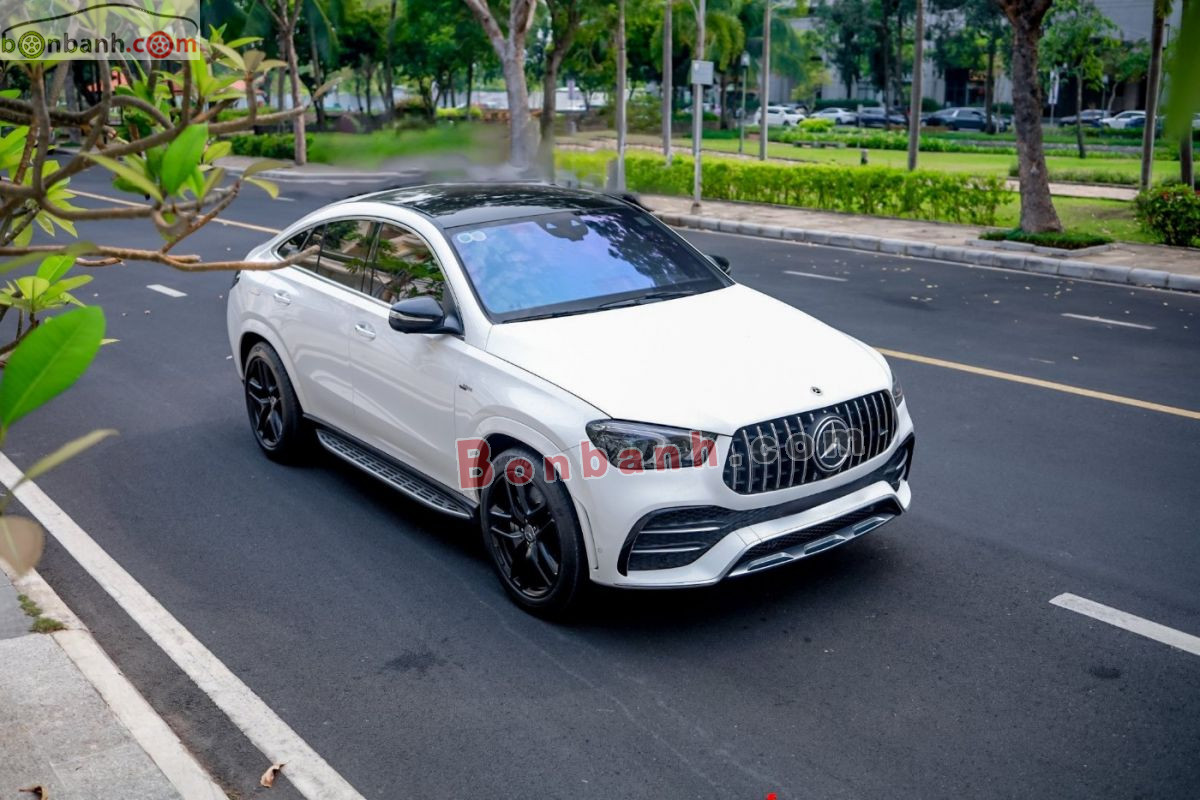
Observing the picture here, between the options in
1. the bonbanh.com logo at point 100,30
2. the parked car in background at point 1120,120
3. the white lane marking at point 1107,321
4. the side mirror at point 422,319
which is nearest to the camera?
the bonbanh.com logo at point 100,30

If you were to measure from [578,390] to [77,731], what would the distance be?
7.33 ft

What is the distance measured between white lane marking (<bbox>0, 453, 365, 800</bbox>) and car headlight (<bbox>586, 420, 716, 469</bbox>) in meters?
1.58

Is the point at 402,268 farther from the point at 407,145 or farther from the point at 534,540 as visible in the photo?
the point at 407,145

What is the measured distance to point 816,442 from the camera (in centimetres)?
489

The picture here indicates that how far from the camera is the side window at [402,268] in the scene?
5879mm

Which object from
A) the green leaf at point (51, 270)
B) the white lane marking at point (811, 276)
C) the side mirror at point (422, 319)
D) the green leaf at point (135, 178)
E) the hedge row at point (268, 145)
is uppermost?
the hedge row at point (268, 145)

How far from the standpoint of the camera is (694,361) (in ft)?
16.7

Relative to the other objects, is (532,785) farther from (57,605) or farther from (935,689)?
(57,605)

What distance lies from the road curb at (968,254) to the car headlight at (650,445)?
9.18 m

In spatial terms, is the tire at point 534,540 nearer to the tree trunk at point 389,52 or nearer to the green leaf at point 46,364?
the green leaf at point 46,364

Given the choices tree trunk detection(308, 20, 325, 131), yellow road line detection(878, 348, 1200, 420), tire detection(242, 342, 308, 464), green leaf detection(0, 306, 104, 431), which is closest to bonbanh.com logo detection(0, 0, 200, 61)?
green leaf detection(0, 306, 104, 431)

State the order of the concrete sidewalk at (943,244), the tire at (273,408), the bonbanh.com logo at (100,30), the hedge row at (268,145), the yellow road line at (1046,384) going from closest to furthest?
the bonbanh.com logo at (100,30) → the tire at (273,408) → the yellow road line at (1046,384) → the concrete sidewalk at (943,244) → the hedge row at (268,145)

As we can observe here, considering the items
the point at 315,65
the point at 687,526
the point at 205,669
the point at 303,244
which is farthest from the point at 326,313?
the point at 315,65

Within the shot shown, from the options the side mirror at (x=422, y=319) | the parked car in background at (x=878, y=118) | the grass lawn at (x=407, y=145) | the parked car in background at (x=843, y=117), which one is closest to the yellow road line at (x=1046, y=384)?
the side mirror at (x=422, y=319)
